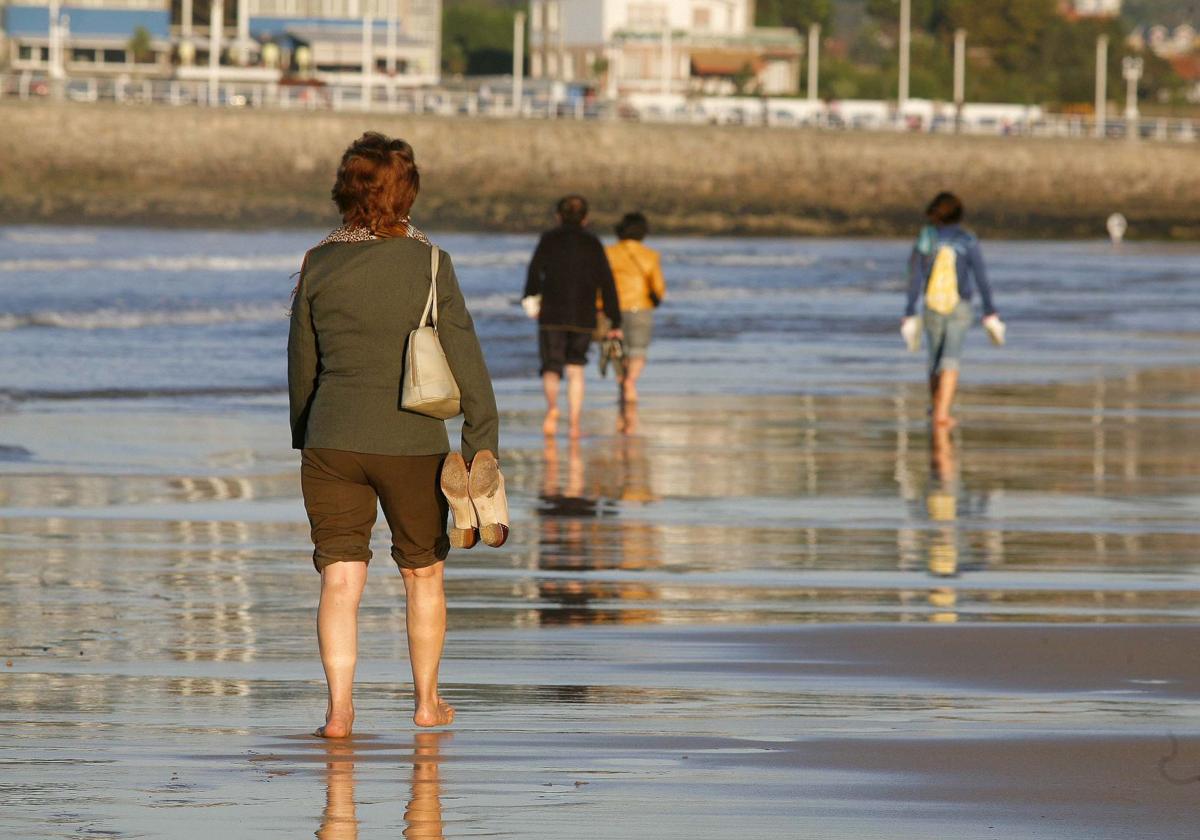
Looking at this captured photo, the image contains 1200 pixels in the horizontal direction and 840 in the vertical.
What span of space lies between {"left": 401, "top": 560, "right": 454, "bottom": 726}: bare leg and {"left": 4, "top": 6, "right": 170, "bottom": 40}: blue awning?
97333mm

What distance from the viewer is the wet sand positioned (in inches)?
203

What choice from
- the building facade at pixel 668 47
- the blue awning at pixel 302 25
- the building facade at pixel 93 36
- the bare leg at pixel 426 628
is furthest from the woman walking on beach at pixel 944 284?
the blue awning at pixel 302 25

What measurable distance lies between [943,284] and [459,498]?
10.0m

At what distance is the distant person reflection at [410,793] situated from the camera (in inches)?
192

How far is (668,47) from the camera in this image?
10250 cm

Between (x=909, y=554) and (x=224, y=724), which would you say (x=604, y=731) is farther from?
(x=909, y=554)

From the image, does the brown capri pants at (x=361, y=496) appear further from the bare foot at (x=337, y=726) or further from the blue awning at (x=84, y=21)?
the blue awning at (x=84, y=21)

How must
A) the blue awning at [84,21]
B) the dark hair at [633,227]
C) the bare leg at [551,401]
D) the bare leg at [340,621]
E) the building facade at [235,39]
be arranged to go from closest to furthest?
the bare leg at [340,621], the bare leg at [551,401], the dark hair at [633,227], the building facade at [235,39], the blue awning at [84,21]

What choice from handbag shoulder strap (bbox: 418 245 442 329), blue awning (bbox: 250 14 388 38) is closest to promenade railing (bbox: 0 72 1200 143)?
blue awning (bbox: 250 14 388 38)

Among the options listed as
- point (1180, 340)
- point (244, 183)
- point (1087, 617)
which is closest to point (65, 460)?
point (1087, 617)

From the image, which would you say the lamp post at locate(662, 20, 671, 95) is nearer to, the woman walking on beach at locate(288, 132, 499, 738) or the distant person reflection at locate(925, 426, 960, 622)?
the distant person reflection at locate(925, 426, 960, 622)

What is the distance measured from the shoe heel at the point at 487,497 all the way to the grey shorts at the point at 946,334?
9591mm

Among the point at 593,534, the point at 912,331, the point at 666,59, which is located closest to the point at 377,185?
the point at 593,534

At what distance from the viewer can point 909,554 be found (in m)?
9.46
